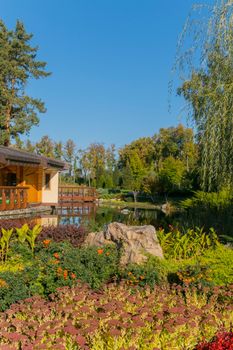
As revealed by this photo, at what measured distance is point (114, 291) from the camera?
14.4 ft

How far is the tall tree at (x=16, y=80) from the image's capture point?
28.1 meters

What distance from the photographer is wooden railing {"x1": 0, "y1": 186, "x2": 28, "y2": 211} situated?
1595 cm

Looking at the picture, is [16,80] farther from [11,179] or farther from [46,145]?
[46,145]

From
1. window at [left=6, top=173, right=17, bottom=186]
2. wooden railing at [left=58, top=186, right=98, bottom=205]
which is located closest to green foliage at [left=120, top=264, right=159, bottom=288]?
window at [left=6, top=173, right=17, bottom=186]

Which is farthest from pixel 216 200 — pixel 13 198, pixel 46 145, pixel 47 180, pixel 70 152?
pixel 46 145

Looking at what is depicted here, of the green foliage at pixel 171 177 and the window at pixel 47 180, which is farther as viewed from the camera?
the green foliage at pixel 171 177

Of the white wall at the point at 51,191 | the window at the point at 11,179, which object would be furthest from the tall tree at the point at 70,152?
the window at the point at 11,179

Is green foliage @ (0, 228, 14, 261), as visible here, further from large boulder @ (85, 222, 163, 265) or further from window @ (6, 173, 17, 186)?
window @ (6, 173, 17, 186)

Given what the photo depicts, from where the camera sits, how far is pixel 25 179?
21984 millimetres

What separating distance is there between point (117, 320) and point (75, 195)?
2639 cm

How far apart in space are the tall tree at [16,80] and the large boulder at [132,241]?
22.6 metres

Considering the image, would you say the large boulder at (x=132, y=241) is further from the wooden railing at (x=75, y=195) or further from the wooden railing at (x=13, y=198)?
the wooden railing at (x=75, y=195)

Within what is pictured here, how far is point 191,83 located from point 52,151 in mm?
45350

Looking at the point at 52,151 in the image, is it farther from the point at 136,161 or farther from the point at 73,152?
the point at 136,161
